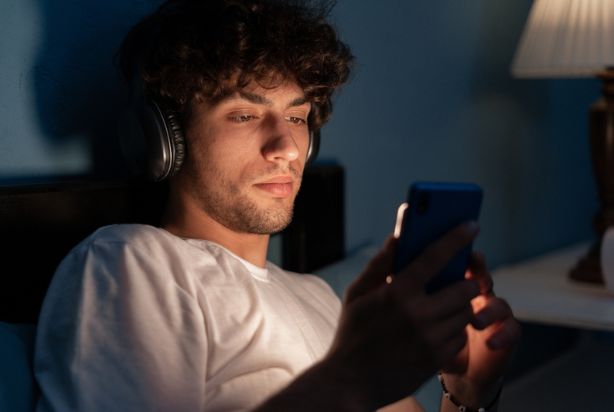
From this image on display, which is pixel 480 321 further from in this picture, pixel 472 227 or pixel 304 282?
pixel 304 282

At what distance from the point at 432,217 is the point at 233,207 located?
43 cm

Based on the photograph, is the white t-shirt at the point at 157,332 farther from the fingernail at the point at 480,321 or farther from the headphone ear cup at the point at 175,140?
the fingernail at the point at 480,321

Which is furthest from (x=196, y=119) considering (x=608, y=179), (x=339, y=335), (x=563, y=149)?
(x=563, y=149)

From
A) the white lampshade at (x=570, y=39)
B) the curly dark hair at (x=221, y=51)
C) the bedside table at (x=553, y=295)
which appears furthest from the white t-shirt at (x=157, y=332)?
the white lampshade at (x=570, y=39)

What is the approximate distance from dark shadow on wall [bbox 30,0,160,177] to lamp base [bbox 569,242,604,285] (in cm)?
130

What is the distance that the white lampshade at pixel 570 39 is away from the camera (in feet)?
6.40

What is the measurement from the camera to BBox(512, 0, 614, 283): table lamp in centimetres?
196

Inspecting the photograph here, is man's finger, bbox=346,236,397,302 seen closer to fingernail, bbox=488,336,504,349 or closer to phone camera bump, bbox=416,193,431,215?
phone camera bump, bbox=416,193,431,215

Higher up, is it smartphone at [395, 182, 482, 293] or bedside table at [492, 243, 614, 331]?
smartphone at [395, 182, 482, 293]

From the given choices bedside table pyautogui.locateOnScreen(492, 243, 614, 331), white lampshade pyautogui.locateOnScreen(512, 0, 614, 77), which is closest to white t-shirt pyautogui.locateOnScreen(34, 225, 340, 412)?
bedside table pyautogui.locateOnScreen(492, 243, 614, 331)

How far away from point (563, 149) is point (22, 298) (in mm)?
2069

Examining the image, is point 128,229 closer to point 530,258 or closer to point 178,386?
point 178,386

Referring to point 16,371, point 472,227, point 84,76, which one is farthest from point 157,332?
point 84,76

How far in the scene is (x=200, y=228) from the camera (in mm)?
1152
